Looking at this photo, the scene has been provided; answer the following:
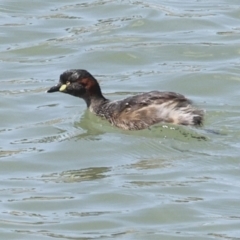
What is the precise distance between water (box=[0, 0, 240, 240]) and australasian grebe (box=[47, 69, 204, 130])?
109mm

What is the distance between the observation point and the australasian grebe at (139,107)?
1016 centimetres

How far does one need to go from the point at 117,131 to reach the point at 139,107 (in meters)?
0.37

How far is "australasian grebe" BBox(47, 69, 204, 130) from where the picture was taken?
10.2m

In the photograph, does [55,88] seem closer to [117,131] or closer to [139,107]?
[117,131]

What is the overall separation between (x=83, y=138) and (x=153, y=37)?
3644 mm

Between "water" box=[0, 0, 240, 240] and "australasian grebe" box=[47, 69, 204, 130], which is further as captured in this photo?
"australasian grebe" box=[47, 69, 204, 130]

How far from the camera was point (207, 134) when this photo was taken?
10.1 metres

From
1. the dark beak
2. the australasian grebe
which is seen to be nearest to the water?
the australasian grebe

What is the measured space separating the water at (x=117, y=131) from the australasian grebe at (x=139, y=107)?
11 centimetres

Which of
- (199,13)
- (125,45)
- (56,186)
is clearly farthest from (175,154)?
(199,13)

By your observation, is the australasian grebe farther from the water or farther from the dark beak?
the water

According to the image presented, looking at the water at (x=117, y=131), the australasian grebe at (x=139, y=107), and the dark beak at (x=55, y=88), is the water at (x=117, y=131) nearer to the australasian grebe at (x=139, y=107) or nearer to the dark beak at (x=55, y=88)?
the australasian grebe at (x=139, y=107)

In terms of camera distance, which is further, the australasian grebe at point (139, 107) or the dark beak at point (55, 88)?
the dark beak at point (55, 88)

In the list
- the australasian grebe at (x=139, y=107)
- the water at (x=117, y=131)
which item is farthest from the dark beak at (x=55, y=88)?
the water at (x=117, y=131)
